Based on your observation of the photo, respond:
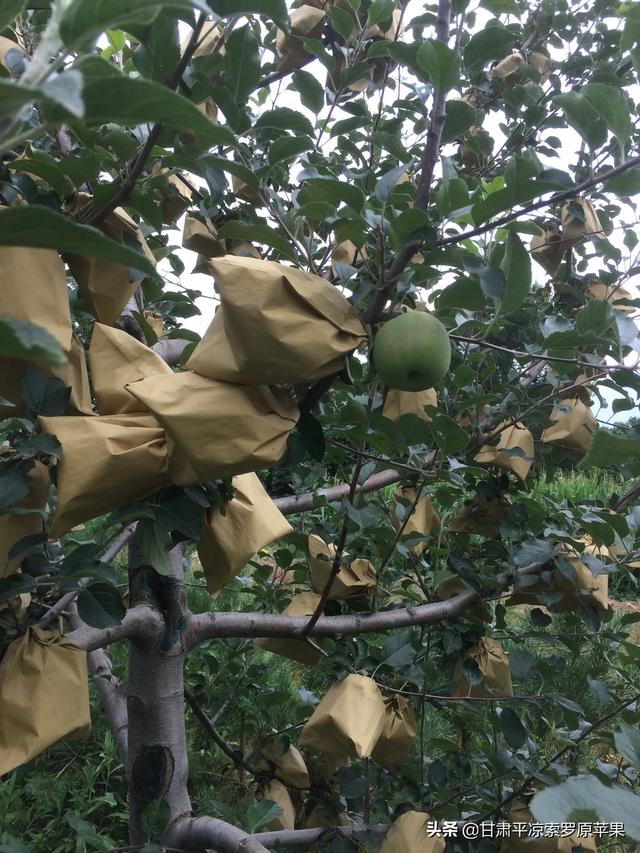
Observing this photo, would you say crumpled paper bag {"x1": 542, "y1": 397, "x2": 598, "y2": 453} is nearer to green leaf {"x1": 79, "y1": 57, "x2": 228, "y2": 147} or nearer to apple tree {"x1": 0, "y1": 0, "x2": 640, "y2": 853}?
apple tree {"x1": 0, "y1": 0, "x2": 640, "y2": 853}

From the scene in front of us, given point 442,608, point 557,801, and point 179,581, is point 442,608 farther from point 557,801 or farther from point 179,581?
point 557,801

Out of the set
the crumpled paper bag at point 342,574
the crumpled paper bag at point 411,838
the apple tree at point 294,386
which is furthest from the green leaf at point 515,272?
the crumpled paper bag at point 411,838

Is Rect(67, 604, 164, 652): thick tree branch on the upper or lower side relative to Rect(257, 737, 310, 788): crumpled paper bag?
upper

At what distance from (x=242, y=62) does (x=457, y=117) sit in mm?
221

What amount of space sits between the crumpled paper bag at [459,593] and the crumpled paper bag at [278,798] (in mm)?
492

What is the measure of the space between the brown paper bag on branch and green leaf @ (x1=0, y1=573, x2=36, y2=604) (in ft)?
0.05

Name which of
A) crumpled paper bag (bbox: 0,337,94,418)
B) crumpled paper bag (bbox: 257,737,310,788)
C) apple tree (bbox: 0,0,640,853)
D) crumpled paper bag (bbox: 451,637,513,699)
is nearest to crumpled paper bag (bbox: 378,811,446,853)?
apple tree (bbox: 0,0,640,853)

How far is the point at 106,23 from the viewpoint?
317 millimetres

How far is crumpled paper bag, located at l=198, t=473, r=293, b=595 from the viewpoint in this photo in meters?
0.72

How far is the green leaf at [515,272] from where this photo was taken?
671mm

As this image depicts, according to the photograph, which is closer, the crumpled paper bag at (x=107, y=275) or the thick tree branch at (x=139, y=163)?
the thick tree branch at (x=139, y=163)

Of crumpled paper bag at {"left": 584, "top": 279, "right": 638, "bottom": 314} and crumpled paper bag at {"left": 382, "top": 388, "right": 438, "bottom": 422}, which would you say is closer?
crumpled paper bag at {"left": 382, "top": 388, "right": 438, "bottom": 422}

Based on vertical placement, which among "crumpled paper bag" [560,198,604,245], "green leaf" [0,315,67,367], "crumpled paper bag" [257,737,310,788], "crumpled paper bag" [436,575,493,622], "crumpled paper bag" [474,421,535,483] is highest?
"green leaf" [0,315,67,367]

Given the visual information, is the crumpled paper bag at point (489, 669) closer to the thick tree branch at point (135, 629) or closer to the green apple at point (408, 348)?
the thick tree branch at point (135, 629)
